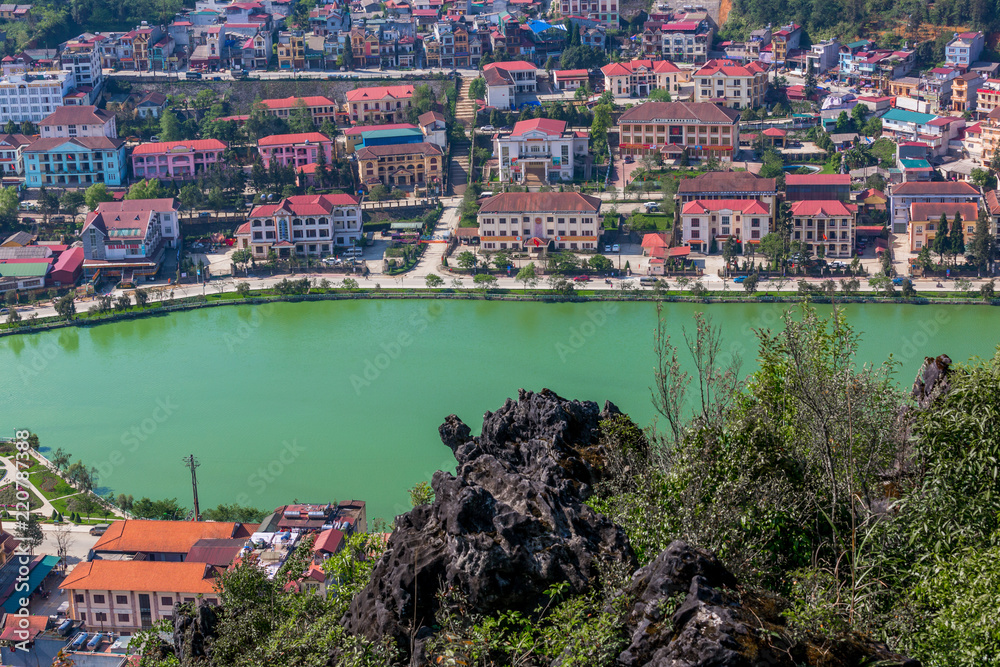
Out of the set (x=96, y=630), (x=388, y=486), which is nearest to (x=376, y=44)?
(x=388, y=486)

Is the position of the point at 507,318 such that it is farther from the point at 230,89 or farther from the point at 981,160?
the point at 230,89

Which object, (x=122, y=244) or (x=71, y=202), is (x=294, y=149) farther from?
(x=122, y=244)

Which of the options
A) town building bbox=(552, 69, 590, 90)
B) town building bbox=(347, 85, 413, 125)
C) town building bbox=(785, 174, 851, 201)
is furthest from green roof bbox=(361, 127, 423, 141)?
town building bbox=(785, 174, 851, 201)

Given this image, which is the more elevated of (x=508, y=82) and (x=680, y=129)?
(x=508, y=82)

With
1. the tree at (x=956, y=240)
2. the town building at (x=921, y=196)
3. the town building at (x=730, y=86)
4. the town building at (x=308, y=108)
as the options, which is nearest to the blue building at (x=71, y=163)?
the town building at (x=308, y=108)

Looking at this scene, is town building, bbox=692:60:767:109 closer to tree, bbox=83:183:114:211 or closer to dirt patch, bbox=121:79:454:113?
dirt patch, bbox=121:79:454:113

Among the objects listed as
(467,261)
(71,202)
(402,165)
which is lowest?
(467,261)

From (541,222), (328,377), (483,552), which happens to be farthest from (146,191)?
(483,552)
